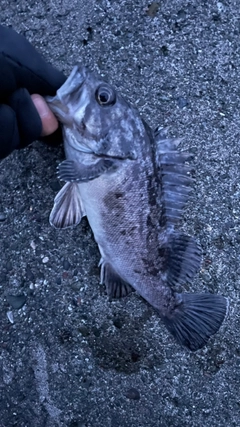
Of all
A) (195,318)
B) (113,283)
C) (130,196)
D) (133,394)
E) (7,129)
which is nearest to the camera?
(7,129)

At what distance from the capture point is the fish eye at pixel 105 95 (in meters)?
2.00

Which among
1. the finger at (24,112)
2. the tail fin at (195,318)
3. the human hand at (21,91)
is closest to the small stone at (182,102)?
the human hand at (21,91)

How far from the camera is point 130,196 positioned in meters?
2.04

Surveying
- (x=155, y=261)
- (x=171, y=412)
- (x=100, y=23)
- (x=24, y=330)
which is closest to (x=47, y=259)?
(x=24, y=330)

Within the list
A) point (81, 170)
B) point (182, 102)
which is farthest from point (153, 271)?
point (182, 102)

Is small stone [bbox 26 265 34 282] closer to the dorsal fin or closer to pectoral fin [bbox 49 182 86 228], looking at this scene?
pectoral fin [bbox 49 182 86 228]

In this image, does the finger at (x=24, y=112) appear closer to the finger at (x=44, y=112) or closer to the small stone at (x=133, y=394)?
the finger at (x=44, y=112)

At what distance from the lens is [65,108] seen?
200cm

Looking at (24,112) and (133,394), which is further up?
(24,112)

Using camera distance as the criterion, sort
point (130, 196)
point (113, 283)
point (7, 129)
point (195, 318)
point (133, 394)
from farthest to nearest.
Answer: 1. point (133, 394)
2. point (113, 283)
3. point (195, 318)
4. point (130, 196)
5. point (7, 129)

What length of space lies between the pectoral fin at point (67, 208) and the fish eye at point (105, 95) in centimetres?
39

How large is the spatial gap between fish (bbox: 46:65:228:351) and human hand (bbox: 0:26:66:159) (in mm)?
63

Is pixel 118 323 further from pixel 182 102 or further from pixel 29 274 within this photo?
pixel 182 102

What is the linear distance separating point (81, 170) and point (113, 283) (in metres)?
0.58
